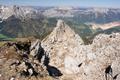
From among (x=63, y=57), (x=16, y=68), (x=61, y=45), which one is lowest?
(x=63, y=57)

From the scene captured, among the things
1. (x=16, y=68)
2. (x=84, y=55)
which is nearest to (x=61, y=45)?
(x=84, y=55)

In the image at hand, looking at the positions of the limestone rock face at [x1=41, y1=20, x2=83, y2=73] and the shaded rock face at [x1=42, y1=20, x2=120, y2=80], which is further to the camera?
the limestone rock face at [x1=41, y1=20, x2=83, y2=73]

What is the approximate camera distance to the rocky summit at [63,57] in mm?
33409

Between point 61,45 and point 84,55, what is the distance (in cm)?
820

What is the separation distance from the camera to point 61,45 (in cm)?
5412

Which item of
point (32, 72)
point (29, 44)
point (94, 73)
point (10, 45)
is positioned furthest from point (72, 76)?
point (32, 72)

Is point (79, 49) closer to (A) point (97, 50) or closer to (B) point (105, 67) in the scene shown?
(A) point (97, 50)

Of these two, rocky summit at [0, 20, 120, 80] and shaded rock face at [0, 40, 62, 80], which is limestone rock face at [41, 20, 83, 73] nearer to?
rocky summit at [0, 20, 120, 80]

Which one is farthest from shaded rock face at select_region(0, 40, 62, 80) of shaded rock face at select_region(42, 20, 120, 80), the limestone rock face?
the limestone rock face

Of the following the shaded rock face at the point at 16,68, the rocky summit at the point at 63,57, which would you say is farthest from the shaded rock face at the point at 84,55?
the shaded rock face at the point at 16,68

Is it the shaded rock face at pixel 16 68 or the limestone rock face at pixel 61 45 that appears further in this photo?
the limestone rock face at pixel 61 45

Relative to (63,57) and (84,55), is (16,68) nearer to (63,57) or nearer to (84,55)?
(84,55)

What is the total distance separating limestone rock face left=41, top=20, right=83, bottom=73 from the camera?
167ft

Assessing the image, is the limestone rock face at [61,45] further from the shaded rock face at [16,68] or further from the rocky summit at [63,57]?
the shaded rock face at [16,68]
